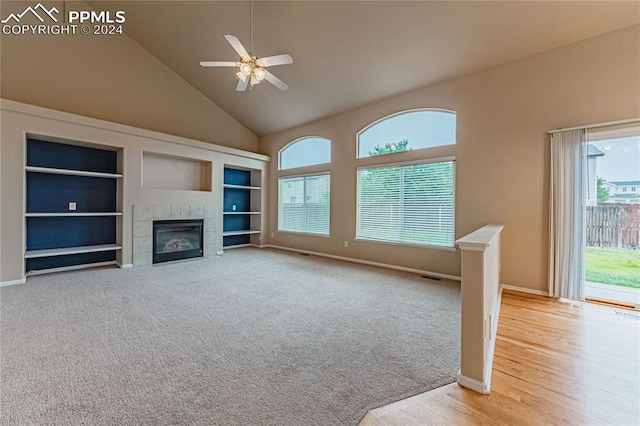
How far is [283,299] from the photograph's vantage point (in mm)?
3340

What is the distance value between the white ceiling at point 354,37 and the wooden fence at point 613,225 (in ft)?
7.13

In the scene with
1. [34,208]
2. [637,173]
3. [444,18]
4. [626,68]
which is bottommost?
[34,208]

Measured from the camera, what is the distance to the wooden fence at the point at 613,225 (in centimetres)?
315

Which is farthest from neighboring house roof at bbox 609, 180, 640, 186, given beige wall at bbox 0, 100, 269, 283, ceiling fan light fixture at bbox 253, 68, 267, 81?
beige wall at bbox 0, 100, 269, 283

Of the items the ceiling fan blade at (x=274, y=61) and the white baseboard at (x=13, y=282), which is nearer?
the ceiling fan blade at (x=274, y=61)

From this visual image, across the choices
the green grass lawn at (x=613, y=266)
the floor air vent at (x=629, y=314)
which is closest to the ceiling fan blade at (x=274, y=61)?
the green grass lawn at (x=613, y=266)

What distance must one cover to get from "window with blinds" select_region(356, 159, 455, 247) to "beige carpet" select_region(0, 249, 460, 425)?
111cm

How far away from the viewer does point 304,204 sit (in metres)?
6.80

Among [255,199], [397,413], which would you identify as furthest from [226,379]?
[255,199]

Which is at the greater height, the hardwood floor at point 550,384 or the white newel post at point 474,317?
the white newel post at point 474,317

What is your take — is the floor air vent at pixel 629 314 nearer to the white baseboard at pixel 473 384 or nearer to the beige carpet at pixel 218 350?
the beige carpet at pixel 218 350

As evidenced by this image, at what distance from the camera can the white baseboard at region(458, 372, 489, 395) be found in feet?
5.45

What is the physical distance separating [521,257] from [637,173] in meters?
1.58

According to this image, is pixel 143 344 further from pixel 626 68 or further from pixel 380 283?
pixel 626 68
